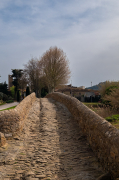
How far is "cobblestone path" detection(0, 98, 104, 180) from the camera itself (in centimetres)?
416

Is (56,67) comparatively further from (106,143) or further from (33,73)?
(106,143)

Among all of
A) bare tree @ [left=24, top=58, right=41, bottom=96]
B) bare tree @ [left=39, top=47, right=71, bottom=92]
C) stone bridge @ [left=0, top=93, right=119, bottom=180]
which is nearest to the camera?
stone bridge @ [left=0, top=93, right=119, bottom=180]

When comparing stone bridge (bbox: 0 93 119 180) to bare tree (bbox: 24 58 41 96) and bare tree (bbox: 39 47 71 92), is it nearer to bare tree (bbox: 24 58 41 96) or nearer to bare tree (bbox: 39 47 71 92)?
bare tree (bbox: 39 47 71 92)

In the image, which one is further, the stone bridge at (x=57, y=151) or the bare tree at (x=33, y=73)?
the bare tree at (x=33, y=73)

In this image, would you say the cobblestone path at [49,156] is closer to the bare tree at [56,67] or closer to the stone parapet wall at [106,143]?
the stone parapet wall at [106,143]

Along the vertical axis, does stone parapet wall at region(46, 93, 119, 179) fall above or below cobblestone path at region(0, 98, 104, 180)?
above

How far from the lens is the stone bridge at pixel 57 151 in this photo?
4.01m

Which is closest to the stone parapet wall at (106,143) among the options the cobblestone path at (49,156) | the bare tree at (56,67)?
the cobblestone path at (49,156)

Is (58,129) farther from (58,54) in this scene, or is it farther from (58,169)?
(58,54)

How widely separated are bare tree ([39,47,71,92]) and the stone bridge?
25136 millimetres

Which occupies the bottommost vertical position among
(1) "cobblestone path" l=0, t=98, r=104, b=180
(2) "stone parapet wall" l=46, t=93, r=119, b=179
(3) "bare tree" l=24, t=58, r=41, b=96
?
(1) "cobblestone path" l=0, t=98, r=104, b=180

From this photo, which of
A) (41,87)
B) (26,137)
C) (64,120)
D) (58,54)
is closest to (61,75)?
(58,54)

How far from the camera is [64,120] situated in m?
9.23

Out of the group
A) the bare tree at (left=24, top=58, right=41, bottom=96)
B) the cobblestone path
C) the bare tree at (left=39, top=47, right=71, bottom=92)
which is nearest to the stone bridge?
Result: the cobblestone path
